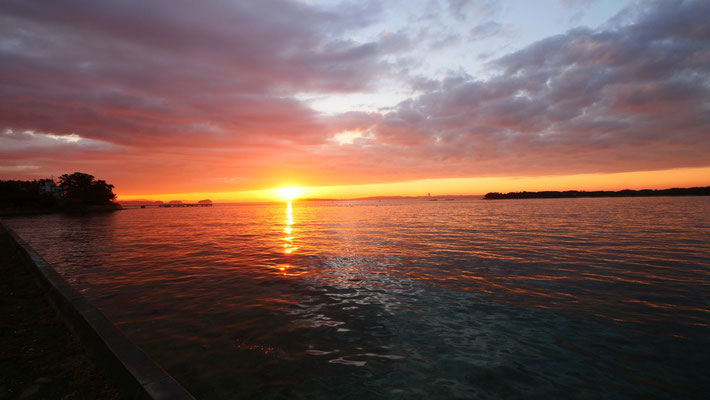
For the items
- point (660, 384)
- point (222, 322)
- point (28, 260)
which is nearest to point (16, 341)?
point (222, 322)

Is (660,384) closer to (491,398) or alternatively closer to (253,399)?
(491,398)

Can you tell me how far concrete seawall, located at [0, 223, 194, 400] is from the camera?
4.60m

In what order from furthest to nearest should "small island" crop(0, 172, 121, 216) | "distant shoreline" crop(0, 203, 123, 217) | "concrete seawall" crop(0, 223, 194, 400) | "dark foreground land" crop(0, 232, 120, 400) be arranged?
"small island" crop(0, 172, 121, 216) < "distant shoreline" crop(0, 203, 123, 217) < "dark foreground land" crop(0, 232, 120, 400) < "concrete seawall" crop(0, 223, 194, 400)

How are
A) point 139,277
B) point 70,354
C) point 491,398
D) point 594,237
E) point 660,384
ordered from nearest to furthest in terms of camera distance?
1. point 491,398
2. point 660,384
3. point 70,354
4. point 139,277
5. point 594,237

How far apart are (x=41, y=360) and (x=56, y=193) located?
9991 inches

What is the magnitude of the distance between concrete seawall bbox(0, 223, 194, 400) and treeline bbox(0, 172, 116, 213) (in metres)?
143

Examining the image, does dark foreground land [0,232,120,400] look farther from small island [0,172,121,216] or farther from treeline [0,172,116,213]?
Result: treeline [0,172,116,213]

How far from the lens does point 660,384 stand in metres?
6.00

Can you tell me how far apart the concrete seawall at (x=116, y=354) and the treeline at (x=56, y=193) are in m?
143

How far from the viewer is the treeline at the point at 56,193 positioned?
350 ft

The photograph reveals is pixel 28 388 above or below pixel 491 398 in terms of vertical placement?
above

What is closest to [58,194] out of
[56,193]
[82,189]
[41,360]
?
[56,193]

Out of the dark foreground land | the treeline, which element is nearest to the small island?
the treeline

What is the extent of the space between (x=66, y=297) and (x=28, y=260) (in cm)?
1141
